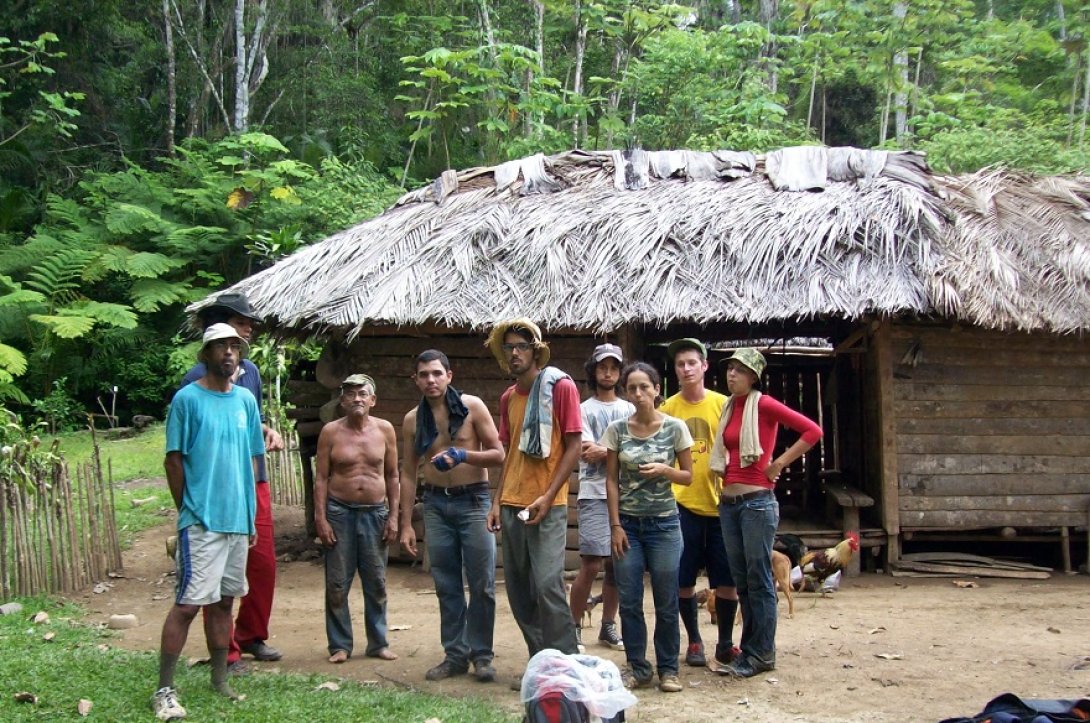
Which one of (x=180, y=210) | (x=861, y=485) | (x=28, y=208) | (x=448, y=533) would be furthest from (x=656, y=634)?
(x=28, y=208)

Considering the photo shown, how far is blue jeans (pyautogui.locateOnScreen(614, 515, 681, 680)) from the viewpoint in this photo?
4.95m

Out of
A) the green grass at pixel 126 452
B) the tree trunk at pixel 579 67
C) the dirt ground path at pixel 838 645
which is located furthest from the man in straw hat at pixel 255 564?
the tree trunk at pixel 579 67

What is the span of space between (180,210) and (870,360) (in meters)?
12.4

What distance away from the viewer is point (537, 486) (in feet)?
16.1

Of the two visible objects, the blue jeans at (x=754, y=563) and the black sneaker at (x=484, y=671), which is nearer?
the blue jeans at (x=754, y=563)

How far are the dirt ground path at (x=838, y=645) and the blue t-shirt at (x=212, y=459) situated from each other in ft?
4.27

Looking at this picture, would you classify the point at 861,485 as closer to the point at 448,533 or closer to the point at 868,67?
the point at 448,533

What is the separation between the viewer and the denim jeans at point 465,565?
5312mm

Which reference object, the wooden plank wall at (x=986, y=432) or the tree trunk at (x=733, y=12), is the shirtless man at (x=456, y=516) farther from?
the tree trunk at (x=733, y=12)

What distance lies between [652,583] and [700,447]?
892mm

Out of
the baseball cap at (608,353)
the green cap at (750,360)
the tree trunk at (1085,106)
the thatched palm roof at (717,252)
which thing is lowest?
the green cap at (750,360)

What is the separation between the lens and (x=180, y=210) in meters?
17.2

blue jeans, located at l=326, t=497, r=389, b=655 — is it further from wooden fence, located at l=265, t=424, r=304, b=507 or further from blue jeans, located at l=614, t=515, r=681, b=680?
wooden fence, located at l=265, t=424, r=304, b=507

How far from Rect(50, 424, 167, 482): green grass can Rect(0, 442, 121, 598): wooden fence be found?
4.64m
